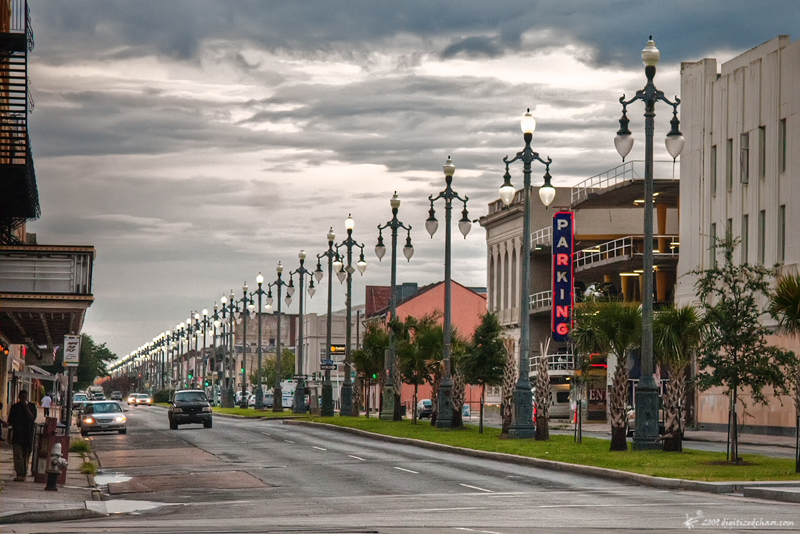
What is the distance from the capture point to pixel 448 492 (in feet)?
71.6

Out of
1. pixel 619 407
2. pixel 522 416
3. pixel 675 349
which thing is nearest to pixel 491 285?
pixel 522 416

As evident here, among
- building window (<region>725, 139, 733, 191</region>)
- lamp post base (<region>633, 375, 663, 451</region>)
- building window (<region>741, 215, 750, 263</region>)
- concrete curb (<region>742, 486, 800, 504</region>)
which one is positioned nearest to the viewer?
concrete curb (<region>742, 486, 800, 504</region>)

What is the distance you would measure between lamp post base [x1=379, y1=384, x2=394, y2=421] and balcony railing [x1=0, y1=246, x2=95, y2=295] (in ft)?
83.0

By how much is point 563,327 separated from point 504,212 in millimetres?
24840

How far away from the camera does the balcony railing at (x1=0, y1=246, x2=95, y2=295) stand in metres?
30.1

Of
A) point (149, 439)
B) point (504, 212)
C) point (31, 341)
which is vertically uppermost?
point (504, 212)

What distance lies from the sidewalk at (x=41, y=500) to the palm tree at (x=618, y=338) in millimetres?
13166

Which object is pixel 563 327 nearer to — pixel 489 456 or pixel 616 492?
pixel 489 456

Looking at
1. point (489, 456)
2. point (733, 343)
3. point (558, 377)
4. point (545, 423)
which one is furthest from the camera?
point (558, 377)

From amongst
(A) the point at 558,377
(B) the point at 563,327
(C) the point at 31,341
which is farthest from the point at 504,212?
(C) the point at 31,341

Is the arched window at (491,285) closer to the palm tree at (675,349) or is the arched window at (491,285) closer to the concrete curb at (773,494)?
the palm tree at (675,349)

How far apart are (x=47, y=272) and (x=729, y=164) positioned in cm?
3258

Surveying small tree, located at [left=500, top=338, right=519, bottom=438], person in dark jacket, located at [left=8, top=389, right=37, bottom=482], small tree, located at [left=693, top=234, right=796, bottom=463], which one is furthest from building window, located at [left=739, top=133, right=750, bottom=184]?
person in dark jacket, located at [left=8, top=389, right=37, bottom=482]

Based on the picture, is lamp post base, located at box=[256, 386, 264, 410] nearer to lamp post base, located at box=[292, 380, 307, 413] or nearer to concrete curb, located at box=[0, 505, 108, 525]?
lamp post base, located at box=[292, 380, 307, 413]
